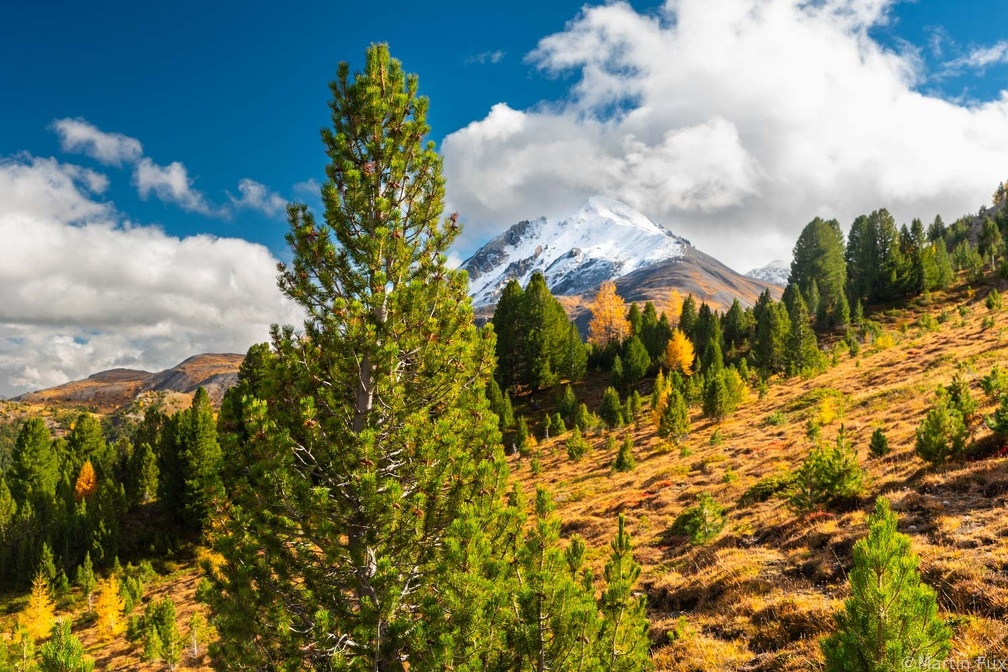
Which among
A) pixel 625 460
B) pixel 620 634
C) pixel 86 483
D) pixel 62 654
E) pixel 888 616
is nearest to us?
pixel 888 616

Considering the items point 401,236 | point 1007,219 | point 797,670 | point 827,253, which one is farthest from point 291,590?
point 1007,219

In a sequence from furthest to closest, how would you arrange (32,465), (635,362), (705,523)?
(635,362), (32,465), (705,523)

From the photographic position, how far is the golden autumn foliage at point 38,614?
99.3 ft

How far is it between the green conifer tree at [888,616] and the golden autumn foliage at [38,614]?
43.9 meters

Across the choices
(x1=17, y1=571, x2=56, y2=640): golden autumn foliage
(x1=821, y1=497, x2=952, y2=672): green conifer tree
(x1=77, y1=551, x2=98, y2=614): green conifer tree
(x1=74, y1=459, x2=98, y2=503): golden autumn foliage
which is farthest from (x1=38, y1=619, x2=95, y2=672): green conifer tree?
(x1=74, y1=459, x2=98, y2=503): golden autumn foliage

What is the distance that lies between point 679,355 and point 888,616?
54134mm

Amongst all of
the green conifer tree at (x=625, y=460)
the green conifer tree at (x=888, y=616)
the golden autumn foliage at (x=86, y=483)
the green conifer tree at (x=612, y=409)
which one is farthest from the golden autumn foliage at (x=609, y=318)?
the green conifer tree at (x=888, y=616)

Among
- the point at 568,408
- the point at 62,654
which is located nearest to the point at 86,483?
the point at 568,408

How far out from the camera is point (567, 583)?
17.8 ft

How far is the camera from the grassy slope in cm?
851

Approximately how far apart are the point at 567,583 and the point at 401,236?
5.53m

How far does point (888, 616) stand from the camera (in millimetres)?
4328

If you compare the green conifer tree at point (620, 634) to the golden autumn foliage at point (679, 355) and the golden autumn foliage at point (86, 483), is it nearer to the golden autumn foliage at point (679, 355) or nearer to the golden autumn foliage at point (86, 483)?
the golden autumn foliage at point (679, 355)

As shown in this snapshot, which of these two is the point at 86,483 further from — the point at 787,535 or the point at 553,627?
the point at 787,535
